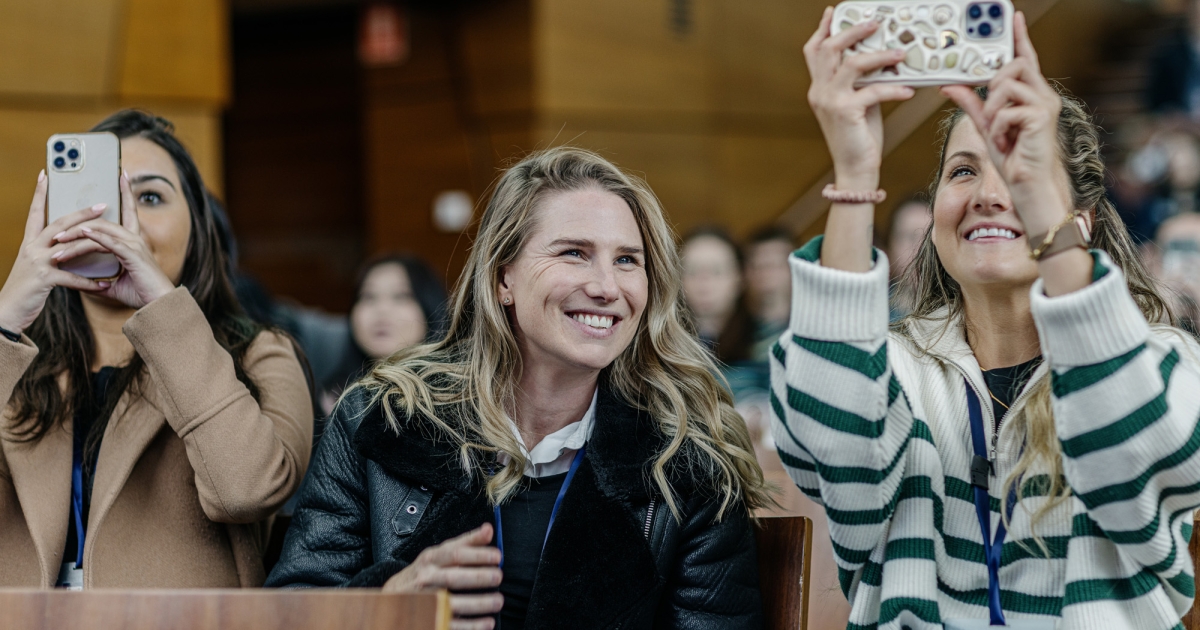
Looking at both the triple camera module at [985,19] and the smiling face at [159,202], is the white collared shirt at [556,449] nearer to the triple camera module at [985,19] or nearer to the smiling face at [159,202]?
the smiling face at [159,202]

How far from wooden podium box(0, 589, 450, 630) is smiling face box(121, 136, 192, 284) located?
0.88m

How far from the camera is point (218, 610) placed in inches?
51.7

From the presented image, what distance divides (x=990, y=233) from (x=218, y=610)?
1.08 meters

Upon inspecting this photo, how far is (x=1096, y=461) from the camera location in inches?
52.3

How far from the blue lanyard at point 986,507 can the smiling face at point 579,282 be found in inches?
22.7

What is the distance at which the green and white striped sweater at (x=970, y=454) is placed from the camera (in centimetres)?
130

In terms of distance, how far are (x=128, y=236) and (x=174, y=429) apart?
32 centimetres

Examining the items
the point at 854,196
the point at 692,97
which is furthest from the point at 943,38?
the point at 692,97

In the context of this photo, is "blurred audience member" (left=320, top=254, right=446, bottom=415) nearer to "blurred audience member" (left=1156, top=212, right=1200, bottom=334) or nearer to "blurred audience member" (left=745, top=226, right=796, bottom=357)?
"blurred audience member" (left=745, top=226, right=796, bottom=357)

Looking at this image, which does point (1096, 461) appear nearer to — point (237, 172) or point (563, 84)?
point (563, 84)

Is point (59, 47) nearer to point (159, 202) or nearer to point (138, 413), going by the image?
point (159, 202)

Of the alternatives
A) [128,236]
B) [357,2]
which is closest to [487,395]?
[128,236]

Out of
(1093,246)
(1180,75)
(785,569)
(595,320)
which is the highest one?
(1180,75)

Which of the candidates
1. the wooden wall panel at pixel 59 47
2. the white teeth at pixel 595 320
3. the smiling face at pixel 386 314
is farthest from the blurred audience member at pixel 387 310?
the white teeth at pixel 595 320
